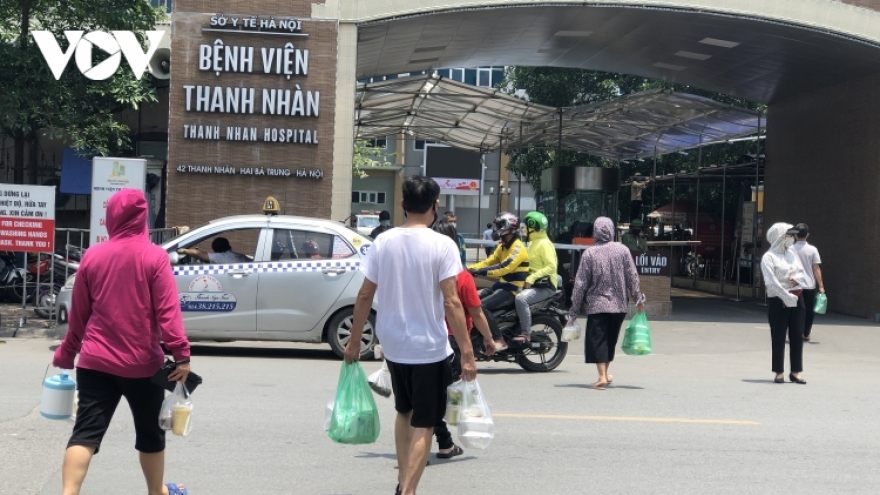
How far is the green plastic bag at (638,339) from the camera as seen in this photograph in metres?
11.3

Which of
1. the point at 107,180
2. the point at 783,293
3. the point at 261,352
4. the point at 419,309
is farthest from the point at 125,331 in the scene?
the point at 107,180

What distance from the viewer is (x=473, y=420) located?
228 inches

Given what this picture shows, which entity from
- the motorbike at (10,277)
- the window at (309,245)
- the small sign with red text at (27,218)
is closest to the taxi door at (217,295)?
the window at (309,245)

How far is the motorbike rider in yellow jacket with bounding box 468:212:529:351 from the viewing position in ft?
38.1

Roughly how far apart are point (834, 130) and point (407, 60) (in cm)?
851

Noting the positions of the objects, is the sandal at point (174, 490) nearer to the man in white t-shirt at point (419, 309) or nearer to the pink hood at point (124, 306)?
the pink hood at point (124, 306)

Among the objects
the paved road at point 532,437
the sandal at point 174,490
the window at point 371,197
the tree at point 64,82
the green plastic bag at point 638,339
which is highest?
the tree at point 64,82

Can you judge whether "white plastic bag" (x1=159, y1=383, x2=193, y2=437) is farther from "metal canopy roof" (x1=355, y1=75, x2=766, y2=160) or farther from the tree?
"metal canopy roof" (x1=355, y1=75, x2=766, y2=160)

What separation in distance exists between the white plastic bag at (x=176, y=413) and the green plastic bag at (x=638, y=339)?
680 centimetres

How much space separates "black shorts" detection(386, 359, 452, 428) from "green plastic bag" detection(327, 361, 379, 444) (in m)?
0.22

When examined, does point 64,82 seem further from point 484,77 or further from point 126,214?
point 484,77

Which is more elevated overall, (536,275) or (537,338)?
(536,275)

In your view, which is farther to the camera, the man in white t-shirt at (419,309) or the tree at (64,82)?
the tree at (64,82)

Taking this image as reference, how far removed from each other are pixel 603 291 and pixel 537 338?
1.31 metres
